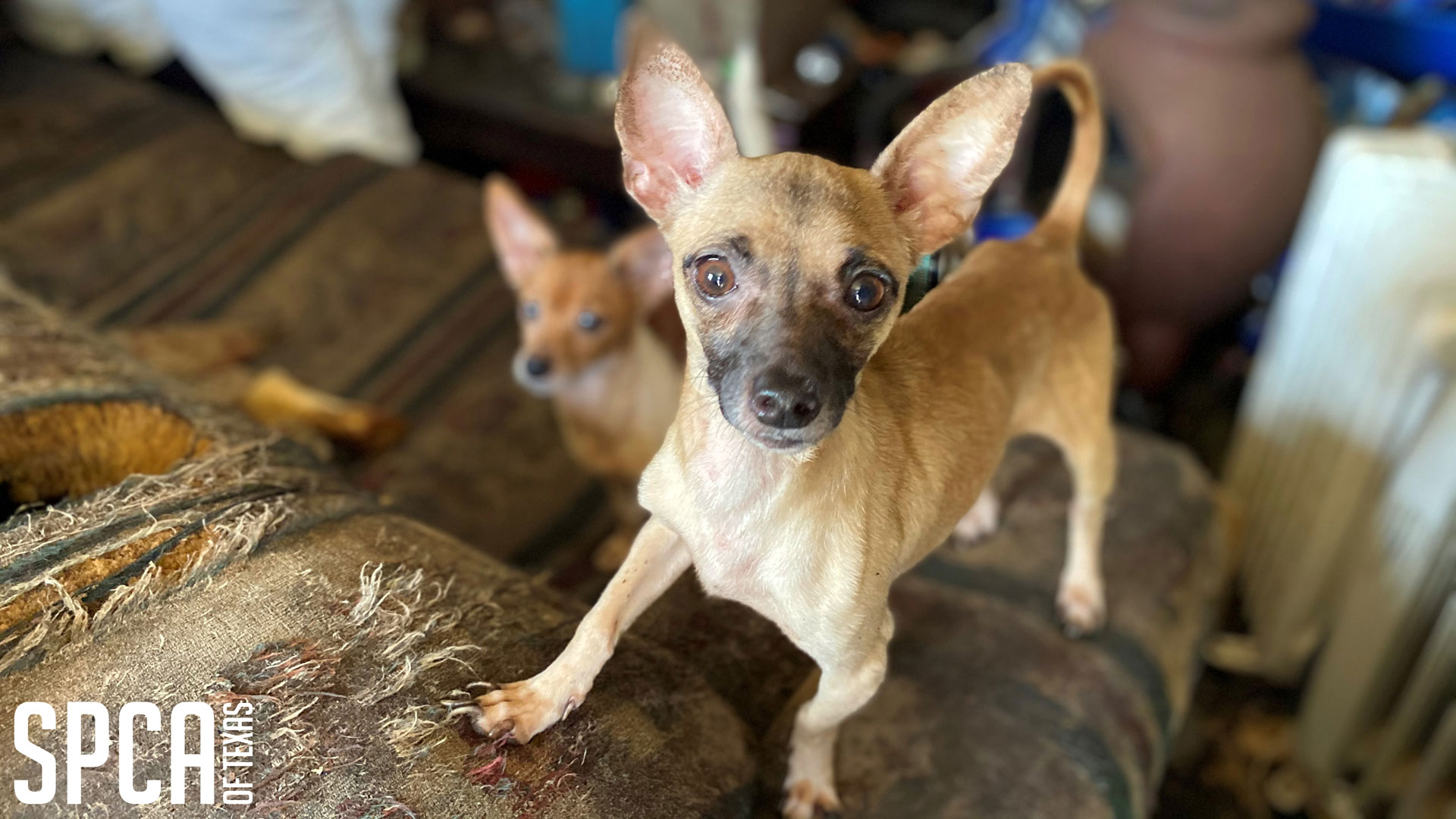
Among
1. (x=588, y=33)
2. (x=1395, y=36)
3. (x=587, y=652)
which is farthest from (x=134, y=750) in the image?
(x=1395, y=36)

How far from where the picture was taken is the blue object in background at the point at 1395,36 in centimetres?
217

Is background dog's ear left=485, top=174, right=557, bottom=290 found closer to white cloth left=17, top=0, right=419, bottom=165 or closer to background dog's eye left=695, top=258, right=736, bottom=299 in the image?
white cloth left=17, top=0, right=419, bottom=165

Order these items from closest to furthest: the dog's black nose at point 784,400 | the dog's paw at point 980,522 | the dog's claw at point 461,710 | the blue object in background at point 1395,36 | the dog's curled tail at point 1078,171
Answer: the dog's black nose at point 784,400, the dog's claw at point 461,710, the dog's curled tail at point 1078,171, the dog's paw at point 980,522, the blue object in background at point 1395,36

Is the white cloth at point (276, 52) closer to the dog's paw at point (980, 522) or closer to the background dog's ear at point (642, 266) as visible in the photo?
the background dog's ear at point (642, 266)

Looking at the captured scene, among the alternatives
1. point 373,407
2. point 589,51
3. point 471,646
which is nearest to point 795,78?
point 589,51

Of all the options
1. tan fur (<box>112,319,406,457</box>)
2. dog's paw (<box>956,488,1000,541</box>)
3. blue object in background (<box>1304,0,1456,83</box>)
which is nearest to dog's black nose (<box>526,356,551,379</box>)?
tan fur (<box>112,319,406,457</box>)

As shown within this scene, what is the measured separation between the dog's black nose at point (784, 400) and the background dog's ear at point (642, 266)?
106cm

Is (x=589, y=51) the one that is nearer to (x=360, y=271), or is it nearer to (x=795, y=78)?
(x=795, y=78)

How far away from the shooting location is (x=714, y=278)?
817mm

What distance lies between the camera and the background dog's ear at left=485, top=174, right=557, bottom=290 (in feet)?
5.95

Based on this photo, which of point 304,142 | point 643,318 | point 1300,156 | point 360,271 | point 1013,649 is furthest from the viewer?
point 304,142

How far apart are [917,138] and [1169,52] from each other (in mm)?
1532

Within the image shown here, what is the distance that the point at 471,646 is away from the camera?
0.91 metres

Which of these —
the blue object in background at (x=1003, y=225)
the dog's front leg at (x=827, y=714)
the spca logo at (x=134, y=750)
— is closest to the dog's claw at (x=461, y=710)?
the spca logo at (x=134, y=750)
